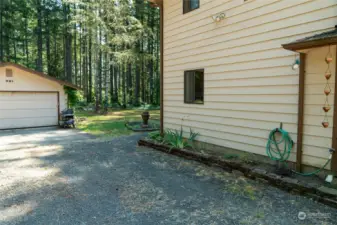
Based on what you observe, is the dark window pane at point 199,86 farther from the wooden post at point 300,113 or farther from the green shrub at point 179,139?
the wooden post at point 300,113

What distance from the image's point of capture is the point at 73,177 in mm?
4270

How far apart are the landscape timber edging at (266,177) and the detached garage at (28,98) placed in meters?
7.94

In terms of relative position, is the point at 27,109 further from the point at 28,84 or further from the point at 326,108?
the point at 326,108

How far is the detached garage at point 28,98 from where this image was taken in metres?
9.91

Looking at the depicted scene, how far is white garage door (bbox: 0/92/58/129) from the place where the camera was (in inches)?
395

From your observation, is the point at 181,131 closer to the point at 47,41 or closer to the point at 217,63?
the point at 217,63

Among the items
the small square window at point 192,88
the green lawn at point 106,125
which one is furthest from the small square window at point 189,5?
the green lawn at point 106,125

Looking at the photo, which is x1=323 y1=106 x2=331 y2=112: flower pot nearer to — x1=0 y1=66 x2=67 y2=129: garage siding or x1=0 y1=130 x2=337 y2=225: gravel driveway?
x1=0 y1=130 x2=337 y2=225: gravel driveway

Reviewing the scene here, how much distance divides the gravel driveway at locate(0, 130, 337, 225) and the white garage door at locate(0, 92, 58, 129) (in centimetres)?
544

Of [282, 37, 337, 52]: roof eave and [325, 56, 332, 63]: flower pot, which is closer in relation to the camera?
[282, 37, 337, 52]: roof eave

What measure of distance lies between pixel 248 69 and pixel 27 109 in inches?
395

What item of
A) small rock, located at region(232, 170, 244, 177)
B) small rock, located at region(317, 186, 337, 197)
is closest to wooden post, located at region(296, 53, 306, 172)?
small rock, located at region(317, 186, 337, 197)

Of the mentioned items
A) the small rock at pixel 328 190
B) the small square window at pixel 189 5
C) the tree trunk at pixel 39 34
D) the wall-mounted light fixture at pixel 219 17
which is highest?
the tree trunk at pixel 39 34

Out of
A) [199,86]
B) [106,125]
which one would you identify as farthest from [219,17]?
[106,125]
